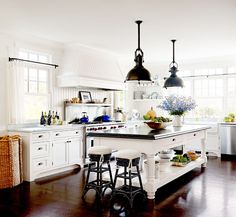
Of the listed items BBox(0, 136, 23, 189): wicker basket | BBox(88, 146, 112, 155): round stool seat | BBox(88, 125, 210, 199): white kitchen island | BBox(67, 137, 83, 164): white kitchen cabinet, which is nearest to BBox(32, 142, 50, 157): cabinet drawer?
BBox(0, 136, 23, 189): wicker basket

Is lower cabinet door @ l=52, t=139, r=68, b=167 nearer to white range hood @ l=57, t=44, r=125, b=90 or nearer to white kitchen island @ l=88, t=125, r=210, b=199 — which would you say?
white range hood @ l=57, t=44, r=125, b=90

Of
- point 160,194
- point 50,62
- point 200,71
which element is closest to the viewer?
point 160,194

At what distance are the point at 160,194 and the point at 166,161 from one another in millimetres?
1362

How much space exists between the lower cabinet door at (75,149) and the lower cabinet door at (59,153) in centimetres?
12

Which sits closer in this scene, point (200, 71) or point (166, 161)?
point (166, 161)

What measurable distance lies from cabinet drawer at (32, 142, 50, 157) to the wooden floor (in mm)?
495

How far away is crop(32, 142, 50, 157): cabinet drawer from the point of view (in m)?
5.12

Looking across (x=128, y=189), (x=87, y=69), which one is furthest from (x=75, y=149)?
(x=128, y=189)

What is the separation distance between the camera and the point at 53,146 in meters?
5.52

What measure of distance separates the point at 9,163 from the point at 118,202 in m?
2.02

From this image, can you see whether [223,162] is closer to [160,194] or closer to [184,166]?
[184,166]

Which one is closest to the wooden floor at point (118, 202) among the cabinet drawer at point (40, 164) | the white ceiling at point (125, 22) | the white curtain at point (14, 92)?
the cabinet drawer at point (40, 164)

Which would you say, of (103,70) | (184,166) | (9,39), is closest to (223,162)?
(184,166)

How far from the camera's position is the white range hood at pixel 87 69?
6418 millimetres
